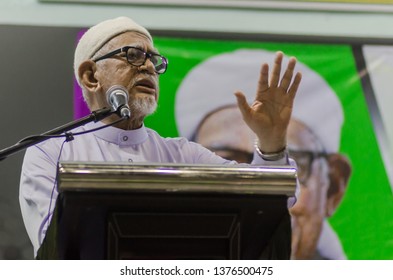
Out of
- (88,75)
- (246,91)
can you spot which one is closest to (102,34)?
(88,75)

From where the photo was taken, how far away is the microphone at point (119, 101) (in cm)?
209

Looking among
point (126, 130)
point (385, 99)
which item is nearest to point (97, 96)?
point (126, 130)

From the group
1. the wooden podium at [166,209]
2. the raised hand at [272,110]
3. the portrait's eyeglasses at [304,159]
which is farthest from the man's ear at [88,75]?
the wooden podium at [166,209]

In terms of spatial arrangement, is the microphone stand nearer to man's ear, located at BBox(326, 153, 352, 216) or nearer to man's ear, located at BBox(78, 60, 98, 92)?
man's ear, located at BBox(78, 60, 98, 92)

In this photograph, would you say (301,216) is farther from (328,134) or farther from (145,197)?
(145,197)

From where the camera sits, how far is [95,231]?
5.89 ft

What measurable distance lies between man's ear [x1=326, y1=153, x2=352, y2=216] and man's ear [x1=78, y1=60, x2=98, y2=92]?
107 cm

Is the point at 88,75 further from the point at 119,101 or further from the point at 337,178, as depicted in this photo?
the point at 337,178

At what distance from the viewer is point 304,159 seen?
340cm

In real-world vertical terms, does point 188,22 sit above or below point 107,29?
above

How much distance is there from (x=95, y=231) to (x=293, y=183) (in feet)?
1.34

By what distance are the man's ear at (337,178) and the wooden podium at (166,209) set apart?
1569 mm

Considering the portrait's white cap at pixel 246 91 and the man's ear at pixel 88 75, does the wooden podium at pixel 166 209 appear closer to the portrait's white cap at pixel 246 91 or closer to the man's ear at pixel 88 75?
the man's ear at pixel 88 75
